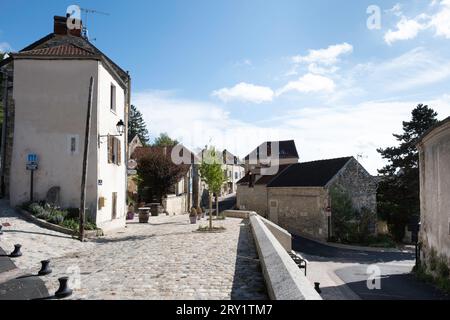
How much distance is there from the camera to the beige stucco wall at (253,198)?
4284 cm

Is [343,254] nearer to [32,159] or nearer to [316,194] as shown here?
[316,194]

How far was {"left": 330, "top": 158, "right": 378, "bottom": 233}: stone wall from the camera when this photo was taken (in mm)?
33562

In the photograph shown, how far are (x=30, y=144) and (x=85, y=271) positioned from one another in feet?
32.1

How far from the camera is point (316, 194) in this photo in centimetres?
3306

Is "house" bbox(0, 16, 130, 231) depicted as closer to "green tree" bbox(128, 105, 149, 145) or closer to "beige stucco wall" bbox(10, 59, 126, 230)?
"beige stucco wall" bbox(10, 59, 126, 230)

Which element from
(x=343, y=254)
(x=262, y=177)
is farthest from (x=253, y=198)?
(x=343, y=254)

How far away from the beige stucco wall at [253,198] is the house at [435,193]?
23393 mm

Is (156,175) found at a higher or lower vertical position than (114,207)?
higher

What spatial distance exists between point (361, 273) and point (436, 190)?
6.43m

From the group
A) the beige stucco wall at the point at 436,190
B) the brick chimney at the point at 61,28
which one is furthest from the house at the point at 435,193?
the brick chimney at the point at 61,28

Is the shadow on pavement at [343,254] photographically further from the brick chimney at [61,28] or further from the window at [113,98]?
the brick chimney at [61,28]

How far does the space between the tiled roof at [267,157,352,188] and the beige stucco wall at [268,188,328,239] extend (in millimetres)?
715

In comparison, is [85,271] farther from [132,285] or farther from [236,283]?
[236,283]

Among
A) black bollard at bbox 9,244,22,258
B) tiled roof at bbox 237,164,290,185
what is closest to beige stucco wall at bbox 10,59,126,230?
black bollard at bbox 9,244,22,258
